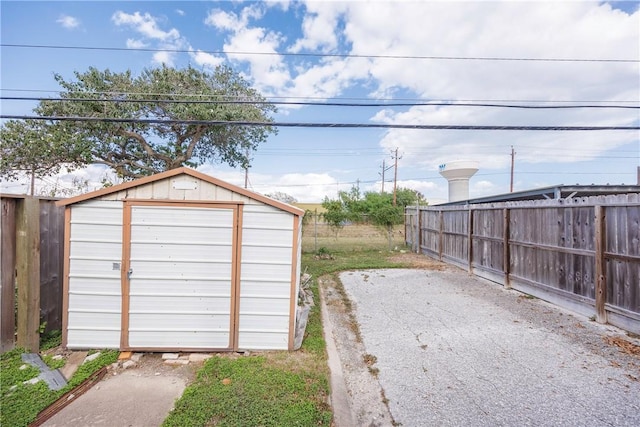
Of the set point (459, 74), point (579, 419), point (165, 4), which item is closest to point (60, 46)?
point (165, 4)

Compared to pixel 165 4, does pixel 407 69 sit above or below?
below

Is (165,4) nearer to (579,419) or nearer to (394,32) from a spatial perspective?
(394,32)

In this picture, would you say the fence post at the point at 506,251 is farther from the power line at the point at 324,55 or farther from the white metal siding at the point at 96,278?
the white metal siding at the point at 96,278

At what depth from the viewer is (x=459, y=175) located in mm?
17406

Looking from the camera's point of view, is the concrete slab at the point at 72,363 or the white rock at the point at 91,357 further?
the white rock at the point at 91,357

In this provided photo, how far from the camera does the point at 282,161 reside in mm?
17672

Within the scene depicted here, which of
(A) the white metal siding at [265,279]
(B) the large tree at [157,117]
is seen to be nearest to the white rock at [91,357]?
(A) the white metal siding at [265,279]

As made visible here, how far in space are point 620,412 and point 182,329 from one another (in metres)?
4.39

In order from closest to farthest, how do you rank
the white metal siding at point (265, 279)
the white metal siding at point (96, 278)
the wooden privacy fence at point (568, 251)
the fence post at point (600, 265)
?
the white metal siding at point (96, 278)
the white metal siding at point (265, 279)
the wooden privacy fence at point (568, 251)
the fence post at point (600, 265)

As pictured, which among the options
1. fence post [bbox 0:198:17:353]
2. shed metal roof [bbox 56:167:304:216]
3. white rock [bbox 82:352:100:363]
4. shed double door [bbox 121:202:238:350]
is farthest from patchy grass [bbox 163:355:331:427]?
fence post [bbox 0:198:17:353]

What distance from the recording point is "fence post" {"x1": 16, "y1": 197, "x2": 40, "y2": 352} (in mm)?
3416

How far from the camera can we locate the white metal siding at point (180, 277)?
11.7 ft

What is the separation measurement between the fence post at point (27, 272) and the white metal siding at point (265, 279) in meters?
2.40

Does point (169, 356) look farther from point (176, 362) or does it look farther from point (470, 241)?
point (470, 241)
